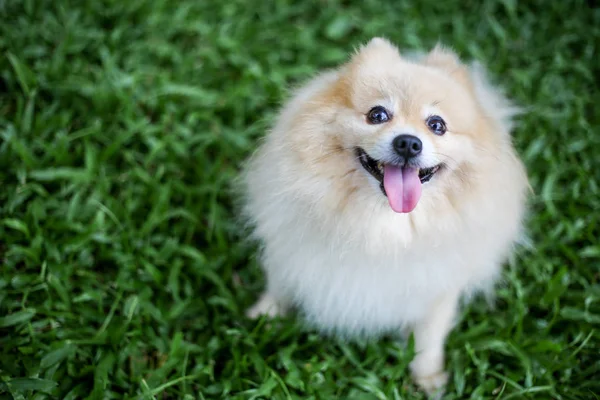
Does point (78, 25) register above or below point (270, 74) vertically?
below

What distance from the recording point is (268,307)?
253 centimetres

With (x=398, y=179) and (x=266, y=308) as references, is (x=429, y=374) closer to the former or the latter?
(x=266, y=308)

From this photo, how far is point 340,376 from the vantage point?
95.2 inches

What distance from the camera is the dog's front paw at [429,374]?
7.86 feet

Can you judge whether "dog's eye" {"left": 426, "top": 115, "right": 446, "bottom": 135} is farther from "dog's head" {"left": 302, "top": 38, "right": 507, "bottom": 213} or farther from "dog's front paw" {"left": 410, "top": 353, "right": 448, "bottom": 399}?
"dog's front paw" {"left": 410, "top": 353, "right": 448, "bottom": 399}

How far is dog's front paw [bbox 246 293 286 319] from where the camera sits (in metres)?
2.54

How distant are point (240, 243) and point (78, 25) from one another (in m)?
1.63

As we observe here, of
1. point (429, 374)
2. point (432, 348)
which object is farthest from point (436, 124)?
point (429, 374)

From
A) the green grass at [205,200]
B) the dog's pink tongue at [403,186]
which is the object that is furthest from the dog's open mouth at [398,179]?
the green grass at [205,200]

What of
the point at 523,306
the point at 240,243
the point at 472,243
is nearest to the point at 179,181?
the point at 240,243

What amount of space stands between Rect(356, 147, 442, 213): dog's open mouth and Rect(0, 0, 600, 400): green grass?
801 millimetres

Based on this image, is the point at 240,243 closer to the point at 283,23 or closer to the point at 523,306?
the point at 523,306

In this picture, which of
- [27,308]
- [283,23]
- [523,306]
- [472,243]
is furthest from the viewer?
[283,23]

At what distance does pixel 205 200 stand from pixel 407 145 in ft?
4.55
